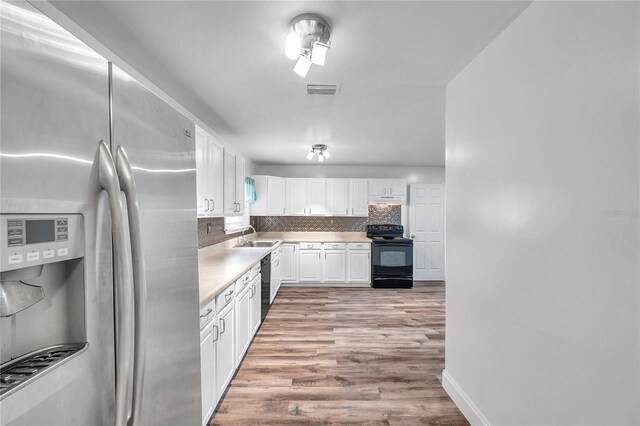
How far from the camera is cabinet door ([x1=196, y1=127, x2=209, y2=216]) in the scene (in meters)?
→ 2.57

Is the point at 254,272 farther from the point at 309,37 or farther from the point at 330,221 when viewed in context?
the point at 330,221

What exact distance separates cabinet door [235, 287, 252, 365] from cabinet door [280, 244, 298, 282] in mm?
2690

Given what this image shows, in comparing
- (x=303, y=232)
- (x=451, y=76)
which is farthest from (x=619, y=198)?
(x=303, y=232)

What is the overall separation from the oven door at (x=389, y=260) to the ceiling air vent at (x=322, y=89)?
3.79 m

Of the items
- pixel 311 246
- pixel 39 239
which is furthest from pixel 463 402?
pixel 311 246

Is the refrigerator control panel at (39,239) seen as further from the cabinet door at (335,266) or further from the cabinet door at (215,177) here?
the cabinet door at (335,266)

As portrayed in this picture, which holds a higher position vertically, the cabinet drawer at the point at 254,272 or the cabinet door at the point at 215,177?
the cabinet door at the point at 215,177

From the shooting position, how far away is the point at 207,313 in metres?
1.85

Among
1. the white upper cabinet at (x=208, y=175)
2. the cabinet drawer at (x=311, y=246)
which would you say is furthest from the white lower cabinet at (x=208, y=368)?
the cabinet drawer at (x=311, y=246)

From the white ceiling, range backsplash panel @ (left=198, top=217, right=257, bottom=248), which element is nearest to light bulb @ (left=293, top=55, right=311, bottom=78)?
the white ceiling

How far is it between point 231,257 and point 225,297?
132 centimetres

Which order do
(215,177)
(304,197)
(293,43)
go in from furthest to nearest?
→ (304,197) → (215,177) → (293,43)

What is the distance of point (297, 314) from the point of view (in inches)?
167

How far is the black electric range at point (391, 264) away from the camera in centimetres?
576
